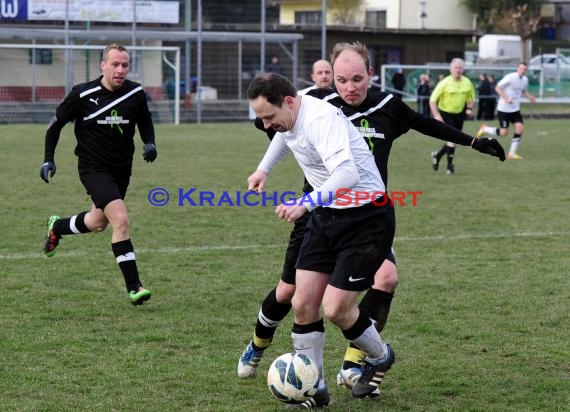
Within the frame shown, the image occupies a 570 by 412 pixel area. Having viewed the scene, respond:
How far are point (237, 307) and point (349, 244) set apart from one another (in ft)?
8.48

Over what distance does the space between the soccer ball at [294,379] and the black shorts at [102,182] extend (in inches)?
122

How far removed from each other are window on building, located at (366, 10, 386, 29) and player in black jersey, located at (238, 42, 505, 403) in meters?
54.6

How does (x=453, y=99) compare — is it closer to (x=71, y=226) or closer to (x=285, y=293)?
(x=71, y=226)

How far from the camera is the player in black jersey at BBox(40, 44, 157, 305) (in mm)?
7668

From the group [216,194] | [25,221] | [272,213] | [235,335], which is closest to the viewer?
[235,335]

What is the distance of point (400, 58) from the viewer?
49094 mm

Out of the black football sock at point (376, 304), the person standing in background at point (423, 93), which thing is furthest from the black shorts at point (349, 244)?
the person standing in background at point (423, 93)

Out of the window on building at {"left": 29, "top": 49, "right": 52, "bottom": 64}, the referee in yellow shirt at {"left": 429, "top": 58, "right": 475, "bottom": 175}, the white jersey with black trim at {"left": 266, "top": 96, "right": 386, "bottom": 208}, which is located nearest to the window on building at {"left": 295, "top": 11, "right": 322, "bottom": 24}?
the window on building at {"left": 29, "top": 49, "right": 52, "bottom": 64}

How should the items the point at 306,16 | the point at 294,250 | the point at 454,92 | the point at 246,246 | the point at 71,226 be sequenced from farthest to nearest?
the point at 306,16 → the point at 454,92 → the point at 246,246 → the point at 71,226 → the point at 294,250

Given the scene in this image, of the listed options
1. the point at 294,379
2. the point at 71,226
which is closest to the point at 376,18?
the point at 71,226

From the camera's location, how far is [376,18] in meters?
60.0

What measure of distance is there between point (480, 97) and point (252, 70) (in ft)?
26.1

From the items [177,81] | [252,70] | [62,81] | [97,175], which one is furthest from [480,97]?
[97,175]

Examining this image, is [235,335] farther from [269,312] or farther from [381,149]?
[381,149]
